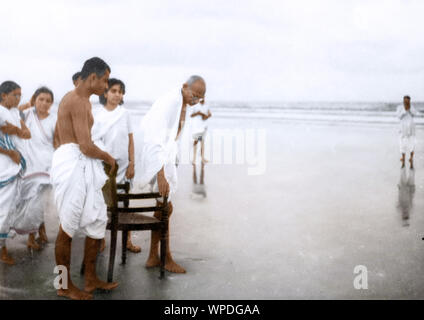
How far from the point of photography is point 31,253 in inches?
161

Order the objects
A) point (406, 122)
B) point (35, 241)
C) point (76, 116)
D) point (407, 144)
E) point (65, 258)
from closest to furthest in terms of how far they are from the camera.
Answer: point (76, 116), point (65, 258), point (35, 241), point (407, 144), point (406, 122)

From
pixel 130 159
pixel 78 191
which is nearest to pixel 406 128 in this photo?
pixel 130 159

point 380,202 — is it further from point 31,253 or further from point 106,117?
point 31,253

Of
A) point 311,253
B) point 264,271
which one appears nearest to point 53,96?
point 264,271

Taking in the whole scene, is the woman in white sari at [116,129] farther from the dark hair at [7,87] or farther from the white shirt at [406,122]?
the white shirt at [406,122]

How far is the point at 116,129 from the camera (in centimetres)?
433

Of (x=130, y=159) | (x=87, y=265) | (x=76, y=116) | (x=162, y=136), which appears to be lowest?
(x=87, y=265)

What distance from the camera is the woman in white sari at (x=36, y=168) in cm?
413

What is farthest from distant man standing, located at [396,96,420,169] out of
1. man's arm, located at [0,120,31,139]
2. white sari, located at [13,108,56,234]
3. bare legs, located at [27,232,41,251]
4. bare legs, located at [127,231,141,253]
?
man's arm, located at [0,120,31,139]

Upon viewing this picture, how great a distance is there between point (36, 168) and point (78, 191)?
1335mm

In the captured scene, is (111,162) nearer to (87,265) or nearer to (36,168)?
(87,265)

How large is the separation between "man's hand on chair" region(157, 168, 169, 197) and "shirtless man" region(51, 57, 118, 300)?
501mm

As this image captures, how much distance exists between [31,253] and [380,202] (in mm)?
4290
